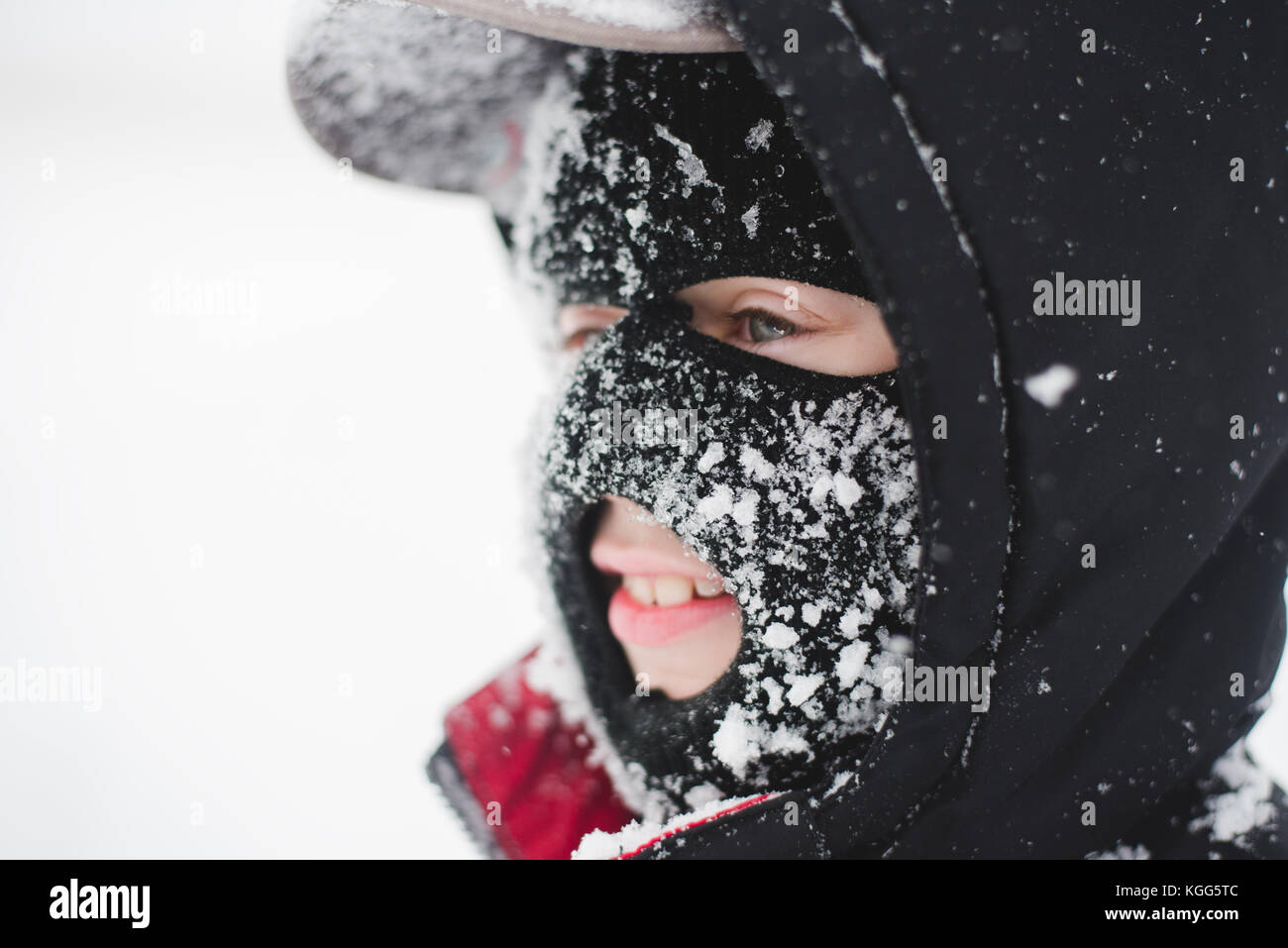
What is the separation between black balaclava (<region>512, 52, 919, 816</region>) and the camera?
1089 millimetres

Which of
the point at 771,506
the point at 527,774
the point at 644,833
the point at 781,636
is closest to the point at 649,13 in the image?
the point at 771,506

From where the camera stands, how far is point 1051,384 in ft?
3.02

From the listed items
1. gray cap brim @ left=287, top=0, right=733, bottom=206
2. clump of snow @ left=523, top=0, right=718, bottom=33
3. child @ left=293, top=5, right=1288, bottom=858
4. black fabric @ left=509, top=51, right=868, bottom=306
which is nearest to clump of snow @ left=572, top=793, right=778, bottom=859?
child @ left=293, top=5, right=1288, bottom=858

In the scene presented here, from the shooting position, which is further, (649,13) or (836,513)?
(836,513)

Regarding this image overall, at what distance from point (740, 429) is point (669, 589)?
1.18 ft

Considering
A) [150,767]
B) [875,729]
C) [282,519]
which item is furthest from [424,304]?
[875,729]

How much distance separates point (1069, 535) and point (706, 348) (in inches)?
21.3

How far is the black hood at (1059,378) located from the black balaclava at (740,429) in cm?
12

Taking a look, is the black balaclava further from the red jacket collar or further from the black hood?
the red jacket collar

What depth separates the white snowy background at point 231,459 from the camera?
114 inches

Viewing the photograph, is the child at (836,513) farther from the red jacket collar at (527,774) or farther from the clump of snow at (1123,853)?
the red jacket collar at (527,774)

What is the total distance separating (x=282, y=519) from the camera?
3748mm

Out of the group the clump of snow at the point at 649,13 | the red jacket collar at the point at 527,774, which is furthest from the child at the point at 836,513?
the red jacket collar at the point at 527,774

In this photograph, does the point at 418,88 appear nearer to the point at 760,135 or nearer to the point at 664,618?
the point at 760,135
